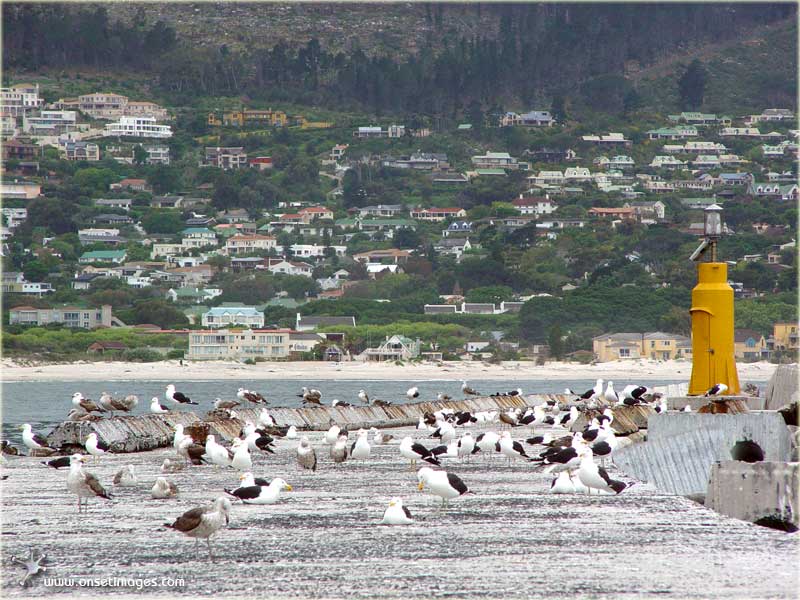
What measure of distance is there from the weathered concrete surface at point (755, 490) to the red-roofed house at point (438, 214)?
154623 millimetres

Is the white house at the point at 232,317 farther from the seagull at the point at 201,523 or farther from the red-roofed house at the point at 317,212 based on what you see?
the seagull at the point at 201,523

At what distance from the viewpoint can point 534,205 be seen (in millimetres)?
165250

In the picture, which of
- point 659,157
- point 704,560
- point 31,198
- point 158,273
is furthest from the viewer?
point 659,157

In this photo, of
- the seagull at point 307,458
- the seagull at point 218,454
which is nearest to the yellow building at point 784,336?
the seagull at point 307,458

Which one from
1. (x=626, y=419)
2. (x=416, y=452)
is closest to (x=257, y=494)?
(x=416, y=452)

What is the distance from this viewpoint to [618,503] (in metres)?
13.6

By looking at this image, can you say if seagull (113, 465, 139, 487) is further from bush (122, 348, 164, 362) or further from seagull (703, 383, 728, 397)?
bush (122, 348, 164, 362)

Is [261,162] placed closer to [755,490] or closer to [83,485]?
[83,485]

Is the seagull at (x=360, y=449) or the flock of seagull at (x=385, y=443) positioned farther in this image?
the seagull at (x=360, y=449)

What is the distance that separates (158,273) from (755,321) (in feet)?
199

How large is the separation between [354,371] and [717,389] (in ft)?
222

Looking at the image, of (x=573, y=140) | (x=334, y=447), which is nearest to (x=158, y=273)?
(x=573, y=140)

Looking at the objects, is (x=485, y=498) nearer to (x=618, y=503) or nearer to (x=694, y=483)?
(x=618, y=503)

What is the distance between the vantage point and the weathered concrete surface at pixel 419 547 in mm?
9805
